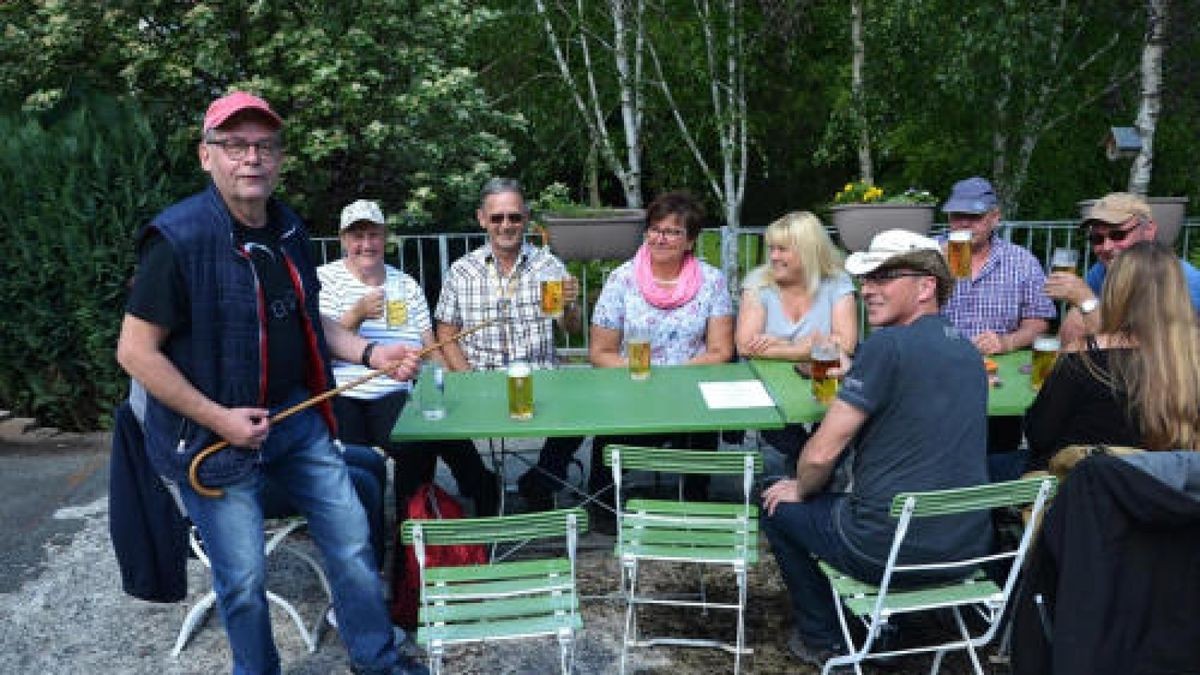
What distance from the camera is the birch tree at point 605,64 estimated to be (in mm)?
9578

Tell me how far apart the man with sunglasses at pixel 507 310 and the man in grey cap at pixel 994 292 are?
173 centimetres

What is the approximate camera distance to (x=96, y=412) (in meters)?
6.04

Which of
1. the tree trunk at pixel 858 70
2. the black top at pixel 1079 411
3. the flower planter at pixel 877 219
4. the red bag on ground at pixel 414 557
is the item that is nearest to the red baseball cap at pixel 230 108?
the red bag on ground at pixel 414 557

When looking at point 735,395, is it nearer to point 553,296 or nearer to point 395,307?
point 553,296

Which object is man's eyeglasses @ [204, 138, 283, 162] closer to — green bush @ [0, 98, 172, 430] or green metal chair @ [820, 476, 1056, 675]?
green metal chair @ [820, 476, 1056, 675]

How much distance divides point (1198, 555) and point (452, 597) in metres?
1.77

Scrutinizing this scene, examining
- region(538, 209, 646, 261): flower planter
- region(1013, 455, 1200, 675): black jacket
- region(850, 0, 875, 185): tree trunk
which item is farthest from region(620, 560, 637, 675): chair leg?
region(850, 0, 875, 185): tree trunk

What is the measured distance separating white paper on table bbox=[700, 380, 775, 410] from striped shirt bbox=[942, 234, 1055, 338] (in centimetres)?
113

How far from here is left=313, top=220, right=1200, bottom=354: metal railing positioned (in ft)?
23.0

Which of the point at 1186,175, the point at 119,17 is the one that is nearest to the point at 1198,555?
the point at 119,17

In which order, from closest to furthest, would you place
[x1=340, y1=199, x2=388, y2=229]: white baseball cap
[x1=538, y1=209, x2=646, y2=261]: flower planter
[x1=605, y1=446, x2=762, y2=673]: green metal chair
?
[x1=605, y1=446, x2=762, y2=673]: green metal chair, [x1=340, y1=199, x2=388, y2=229]: white baseball cap, [x1=538, y1=209, x2=646, y2=261]: flower planter

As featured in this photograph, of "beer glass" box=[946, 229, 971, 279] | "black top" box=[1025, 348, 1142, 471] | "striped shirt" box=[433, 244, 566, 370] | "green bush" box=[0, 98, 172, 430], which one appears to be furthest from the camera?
"green bush" box=[0, 98, 172, 430]

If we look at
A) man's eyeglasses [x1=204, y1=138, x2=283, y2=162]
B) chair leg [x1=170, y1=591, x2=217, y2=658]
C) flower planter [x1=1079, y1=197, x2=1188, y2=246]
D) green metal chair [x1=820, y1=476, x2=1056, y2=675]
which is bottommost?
chair leg [x1=170, y1=591, x2=217, y2=658]

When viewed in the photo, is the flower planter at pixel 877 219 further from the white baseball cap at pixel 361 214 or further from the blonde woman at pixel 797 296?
the white baseball cap at pixel 361 214
